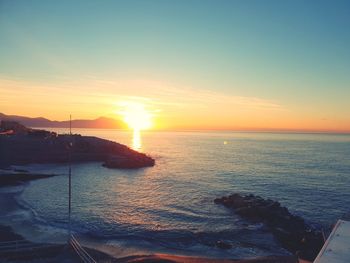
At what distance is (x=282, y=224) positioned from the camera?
40.1 m

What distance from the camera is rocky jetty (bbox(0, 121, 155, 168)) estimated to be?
315ft

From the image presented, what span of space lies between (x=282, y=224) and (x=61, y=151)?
80966 millimetres

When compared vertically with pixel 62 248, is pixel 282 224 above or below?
below

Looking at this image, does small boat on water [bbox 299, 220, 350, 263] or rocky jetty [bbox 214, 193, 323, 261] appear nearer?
small boat on water [bbox 299, 220, 350, 263]

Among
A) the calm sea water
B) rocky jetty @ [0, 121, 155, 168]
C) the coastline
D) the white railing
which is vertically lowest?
the calm sea water

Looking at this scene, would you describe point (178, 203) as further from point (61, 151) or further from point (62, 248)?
point (61, 151)

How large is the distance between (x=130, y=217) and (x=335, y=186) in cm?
4705

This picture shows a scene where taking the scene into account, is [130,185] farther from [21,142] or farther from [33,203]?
[21,142]

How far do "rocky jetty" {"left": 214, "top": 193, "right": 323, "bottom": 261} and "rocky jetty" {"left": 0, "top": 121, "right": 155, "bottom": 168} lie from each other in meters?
53.8

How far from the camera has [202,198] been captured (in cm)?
5631

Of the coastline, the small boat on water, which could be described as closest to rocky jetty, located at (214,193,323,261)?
the coastline

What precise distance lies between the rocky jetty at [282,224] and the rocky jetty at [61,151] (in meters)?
53.8

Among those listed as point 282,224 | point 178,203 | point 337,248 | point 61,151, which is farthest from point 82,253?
point 61,151

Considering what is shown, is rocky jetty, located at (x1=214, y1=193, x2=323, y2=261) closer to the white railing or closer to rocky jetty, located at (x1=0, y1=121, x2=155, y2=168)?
the white railing
